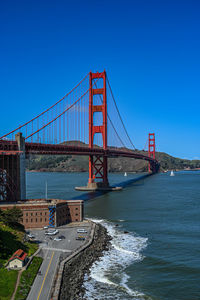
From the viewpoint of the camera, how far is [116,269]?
29.0 metres

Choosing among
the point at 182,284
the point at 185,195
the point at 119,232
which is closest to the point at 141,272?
the point at 182,284

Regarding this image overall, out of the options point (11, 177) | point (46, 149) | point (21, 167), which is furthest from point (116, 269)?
point (46, 149)

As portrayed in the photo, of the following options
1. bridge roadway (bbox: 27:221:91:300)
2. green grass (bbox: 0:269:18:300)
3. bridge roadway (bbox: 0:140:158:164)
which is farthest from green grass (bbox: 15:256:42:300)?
bridge roadway (bbox: 0:140:158:164)

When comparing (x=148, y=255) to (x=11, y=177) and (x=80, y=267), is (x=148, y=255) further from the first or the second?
(x=11, y=177)

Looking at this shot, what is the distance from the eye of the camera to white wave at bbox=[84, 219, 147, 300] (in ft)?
80.1

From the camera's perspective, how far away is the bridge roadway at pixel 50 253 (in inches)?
886

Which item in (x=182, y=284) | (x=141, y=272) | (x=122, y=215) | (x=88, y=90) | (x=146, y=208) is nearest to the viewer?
(x=182, y=284)

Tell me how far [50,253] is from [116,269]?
6258mm

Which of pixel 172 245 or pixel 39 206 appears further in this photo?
pixel 39 206

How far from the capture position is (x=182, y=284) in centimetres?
2645

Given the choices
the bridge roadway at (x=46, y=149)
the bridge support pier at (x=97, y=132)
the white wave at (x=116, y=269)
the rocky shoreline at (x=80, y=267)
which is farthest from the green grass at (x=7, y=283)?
the bridge support pier at (x=97, y=132)

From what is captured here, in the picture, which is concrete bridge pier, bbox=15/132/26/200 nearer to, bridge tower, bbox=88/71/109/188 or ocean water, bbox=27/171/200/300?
ocean water, bbox=27/171/200/300

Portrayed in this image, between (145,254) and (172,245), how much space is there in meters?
4.45

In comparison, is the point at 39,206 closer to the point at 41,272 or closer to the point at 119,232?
the point at 119,232
